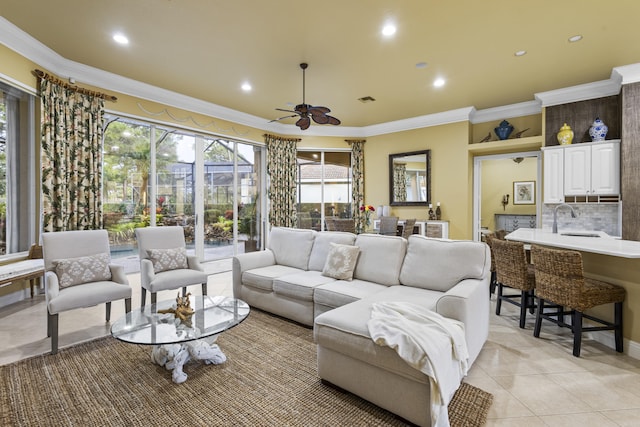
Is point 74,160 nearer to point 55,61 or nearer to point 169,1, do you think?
point 55,61

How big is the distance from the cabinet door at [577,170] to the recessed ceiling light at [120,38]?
6.65m

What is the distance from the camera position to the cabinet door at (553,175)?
5184mm

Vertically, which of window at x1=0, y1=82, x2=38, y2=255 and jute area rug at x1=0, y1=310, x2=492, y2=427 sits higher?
window at x1=0, y1=82, x2=38, y2=255

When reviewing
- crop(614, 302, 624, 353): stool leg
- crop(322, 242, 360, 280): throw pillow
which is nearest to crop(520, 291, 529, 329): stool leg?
crop(614, 302, 624, 353): stool leg

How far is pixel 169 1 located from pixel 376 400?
12.4ft

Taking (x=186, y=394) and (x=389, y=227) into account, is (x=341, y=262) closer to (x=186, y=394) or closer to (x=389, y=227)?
(x=186, y=394)

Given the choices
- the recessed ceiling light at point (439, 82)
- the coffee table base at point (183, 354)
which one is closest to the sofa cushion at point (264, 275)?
the coffee table base at point (183, 354)

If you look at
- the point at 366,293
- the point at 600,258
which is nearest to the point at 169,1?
the point at 366,293

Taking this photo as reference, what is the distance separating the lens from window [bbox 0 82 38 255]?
3.87 m

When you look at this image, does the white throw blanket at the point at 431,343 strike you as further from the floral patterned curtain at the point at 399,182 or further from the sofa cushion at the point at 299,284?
the floral patterned curtain at the point at 399,182

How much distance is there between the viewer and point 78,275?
3051 mm

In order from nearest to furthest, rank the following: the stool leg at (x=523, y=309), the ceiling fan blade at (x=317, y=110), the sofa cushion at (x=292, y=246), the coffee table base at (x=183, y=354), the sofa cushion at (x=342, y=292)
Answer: the coffee table base at (x=183, y=354) → the sofa cushion at (x=342, y=292) → the stool leg at (x=523, y=309) → the sofa cushion at (x=292, y=246) → the ceiling fan blade at (x=317, y=110)

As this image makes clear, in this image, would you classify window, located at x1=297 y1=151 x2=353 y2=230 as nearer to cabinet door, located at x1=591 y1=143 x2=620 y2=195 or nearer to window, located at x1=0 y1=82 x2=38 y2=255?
cabinet door, located at x1=591 y1=143 x2=620 y2=195

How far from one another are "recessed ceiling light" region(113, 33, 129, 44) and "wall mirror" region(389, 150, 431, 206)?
5507 mm
